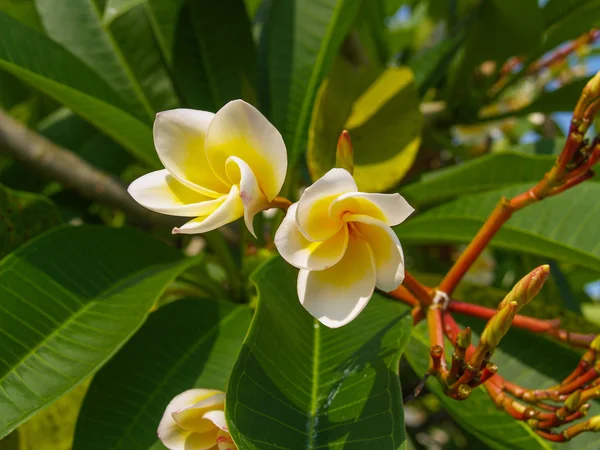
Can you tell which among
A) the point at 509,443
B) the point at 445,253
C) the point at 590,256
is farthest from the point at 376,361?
the point at 445,253

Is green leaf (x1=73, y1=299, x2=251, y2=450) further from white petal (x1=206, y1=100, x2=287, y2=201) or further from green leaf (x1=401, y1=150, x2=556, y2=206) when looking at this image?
green leaf (x1=401, y1=150, x2=556, y2=206)

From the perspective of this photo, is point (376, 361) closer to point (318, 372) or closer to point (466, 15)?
point (318, 372)

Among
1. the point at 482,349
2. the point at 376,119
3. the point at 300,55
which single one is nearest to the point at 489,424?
the point at 482,349

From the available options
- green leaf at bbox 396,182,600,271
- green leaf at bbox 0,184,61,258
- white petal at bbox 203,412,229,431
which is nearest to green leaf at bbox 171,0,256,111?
green leaf at bbox 0,184,61,258

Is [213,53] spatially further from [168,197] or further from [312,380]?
[312,380]

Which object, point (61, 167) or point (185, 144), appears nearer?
point (185, 144)
